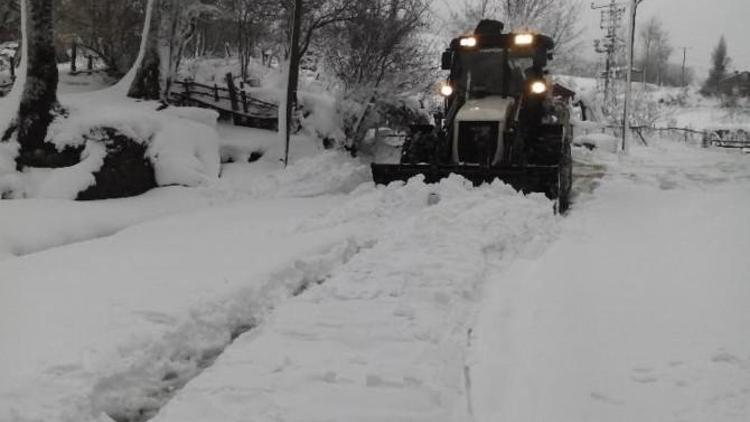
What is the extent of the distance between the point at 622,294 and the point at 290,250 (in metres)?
3.66

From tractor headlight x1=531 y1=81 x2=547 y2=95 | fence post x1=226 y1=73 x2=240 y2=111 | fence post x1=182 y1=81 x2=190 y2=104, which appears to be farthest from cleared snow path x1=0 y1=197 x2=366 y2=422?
fence post x1=182 y1=81 x2=190 y2=104

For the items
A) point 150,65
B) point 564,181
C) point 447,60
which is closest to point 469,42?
point 447,60

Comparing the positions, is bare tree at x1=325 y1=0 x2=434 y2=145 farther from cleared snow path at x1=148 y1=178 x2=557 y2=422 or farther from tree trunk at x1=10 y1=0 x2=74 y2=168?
cleared snow path at x1=148 y1=178 x2=557 y2=422

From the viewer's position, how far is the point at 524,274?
22.9 feet

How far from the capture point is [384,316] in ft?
17.9

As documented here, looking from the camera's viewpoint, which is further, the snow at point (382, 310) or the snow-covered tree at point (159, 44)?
the snow-covered tree at point (159, 44)

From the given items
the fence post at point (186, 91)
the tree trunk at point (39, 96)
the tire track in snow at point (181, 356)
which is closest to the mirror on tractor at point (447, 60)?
the tire track in snow at point (181, 356)

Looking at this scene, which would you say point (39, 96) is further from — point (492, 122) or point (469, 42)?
point (492, 122)

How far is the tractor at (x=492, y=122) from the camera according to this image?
37.7 ft

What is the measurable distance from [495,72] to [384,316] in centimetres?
819

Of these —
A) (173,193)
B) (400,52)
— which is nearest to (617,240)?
(173,193)

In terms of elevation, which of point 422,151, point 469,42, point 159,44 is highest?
point 159,44

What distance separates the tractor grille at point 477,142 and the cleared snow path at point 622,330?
2570 mm

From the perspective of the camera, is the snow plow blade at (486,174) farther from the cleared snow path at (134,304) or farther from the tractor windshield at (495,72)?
the cleared snow path at (134,304)
